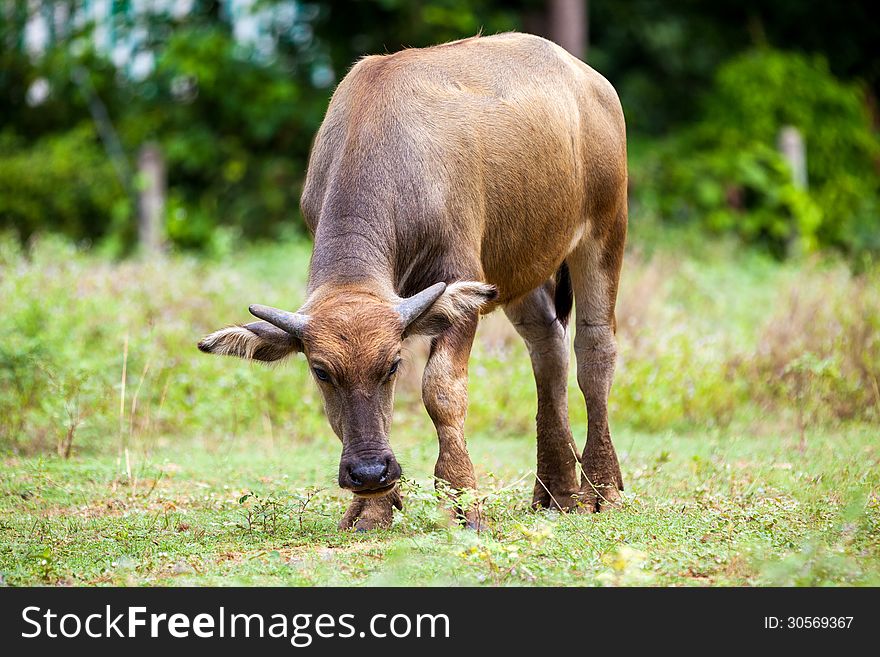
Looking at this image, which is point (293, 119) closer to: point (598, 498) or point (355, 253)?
point (598, 498)

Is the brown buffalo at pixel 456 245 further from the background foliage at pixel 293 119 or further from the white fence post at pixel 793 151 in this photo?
the white fence post at pixel 793 151

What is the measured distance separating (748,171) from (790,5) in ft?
17.9

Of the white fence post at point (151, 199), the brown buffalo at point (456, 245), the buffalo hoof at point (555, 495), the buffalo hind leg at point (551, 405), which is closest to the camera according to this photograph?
the brown buffalo at point (456, 245)

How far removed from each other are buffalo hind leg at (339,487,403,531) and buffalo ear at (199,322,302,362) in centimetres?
83

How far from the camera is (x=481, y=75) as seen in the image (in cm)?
697

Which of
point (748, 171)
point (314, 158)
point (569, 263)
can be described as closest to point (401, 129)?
point (314, 158)

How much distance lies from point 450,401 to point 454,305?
1.66 ft

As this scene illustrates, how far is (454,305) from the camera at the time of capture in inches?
235

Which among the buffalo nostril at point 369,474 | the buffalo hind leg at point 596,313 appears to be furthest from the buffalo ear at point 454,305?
the buffalo hind leg at point 596,313

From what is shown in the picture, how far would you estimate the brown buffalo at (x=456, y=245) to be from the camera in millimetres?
5809

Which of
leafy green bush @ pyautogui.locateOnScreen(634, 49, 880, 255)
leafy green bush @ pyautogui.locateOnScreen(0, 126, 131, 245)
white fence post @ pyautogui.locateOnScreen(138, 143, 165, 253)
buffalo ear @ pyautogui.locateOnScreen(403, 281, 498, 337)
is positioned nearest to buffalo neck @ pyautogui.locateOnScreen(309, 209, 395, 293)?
buffalo ear @ pyautogui.locateOnScreen(403, 281, 498, 337)

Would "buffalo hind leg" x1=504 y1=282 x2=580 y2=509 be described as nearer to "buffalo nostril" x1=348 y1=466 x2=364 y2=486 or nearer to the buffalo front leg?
the buffalo front leg

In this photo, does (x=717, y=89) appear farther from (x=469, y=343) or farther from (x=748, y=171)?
(x=469, y=343)

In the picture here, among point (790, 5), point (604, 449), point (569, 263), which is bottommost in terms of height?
point (604, 449)
